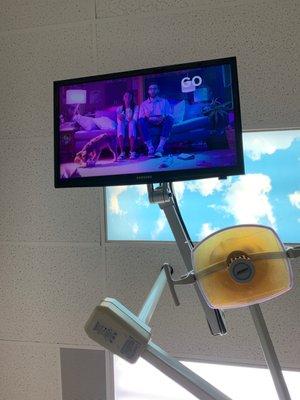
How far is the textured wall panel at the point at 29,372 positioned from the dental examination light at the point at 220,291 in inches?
39.8

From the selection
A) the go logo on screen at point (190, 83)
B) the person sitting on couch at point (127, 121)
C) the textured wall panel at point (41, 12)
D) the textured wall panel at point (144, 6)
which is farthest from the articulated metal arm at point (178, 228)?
the textured wall panel at point (41, 12)

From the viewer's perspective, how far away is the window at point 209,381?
62.1 inches

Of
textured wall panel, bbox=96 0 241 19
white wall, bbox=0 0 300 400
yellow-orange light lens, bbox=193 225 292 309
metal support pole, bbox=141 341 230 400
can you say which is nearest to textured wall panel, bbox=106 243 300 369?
white wall, bbox=0 0 300 400

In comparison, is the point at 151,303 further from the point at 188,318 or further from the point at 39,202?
the point at 39,202

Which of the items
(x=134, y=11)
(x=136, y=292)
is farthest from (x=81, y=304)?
(x=134, y=11)

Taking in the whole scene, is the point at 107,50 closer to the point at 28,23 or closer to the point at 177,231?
the point at 28,23

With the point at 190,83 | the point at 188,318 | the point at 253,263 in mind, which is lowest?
the point at 188,318

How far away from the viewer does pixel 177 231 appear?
1230 millimetres

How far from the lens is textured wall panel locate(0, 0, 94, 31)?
1.68 meters

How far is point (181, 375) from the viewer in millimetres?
848

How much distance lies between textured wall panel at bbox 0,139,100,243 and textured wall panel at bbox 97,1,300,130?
0.70 meters

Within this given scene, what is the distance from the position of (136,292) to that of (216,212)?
549 millimetres

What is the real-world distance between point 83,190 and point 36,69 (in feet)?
2.21

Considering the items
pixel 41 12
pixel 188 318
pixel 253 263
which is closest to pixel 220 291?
pixel 253 263
